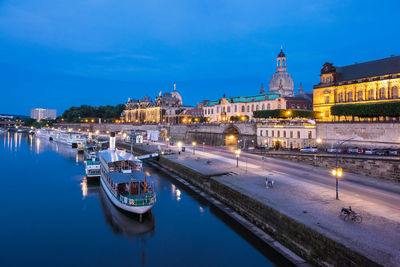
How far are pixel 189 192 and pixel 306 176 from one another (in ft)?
47.5

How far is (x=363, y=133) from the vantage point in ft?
156

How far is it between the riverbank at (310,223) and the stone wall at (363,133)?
2243 cm

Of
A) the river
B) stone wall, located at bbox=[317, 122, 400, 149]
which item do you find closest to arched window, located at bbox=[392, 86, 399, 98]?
stone wall, located at bbox=[317, 122, 400, 149]

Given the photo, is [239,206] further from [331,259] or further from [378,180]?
[378,180]

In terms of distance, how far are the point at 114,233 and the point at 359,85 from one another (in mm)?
59739

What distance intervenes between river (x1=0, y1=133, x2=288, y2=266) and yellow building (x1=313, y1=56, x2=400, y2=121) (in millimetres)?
46598

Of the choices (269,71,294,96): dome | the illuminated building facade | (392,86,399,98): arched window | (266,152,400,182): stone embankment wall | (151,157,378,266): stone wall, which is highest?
(269,71,294,96): dome

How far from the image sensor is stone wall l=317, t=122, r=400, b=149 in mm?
43562

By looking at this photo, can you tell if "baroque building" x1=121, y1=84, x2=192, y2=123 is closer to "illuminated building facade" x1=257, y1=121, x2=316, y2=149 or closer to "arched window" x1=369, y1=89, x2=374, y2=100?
"illuminated building facade" x1=257, y1=121, x2=316, y2=149

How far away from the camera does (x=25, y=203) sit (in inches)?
1273

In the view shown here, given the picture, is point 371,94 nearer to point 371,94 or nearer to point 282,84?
point 371,94

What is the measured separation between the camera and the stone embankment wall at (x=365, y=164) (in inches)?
1302

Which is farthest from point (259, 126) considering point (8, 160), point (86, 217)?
point (8, 160)

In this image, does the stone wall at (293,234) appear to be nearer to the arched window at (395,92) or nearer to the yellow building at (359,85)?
the arched window at (395,92)
